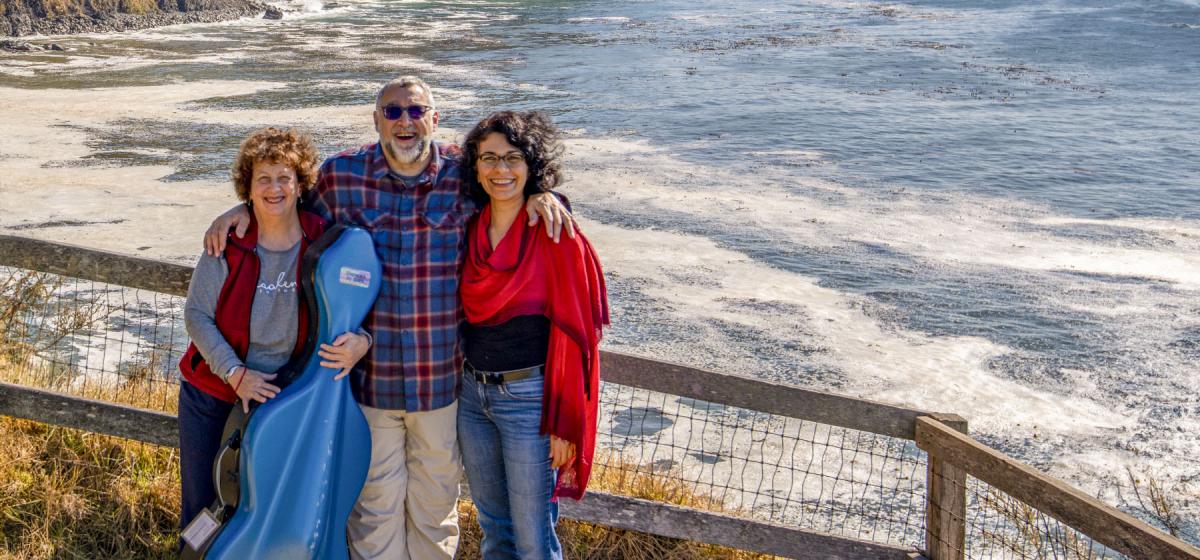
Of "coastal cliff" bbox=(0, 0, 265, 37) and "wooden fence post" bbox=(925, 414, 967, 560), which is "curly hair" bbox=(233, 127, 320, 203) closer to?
"wooden fence post" bbox=(925, 414, 967, 560)

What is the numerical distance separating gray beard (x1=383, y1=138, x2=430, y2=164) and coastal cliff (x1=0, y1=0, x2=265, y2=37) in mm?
37196

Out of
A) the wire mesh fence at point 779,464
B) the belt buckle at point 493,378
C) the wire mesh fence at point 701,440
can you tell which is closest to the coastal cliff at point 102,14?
the wire mesh fence at point 701,440

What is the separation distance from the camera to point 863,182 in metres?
17.1

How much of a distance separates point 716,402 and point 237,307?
1.76 meters

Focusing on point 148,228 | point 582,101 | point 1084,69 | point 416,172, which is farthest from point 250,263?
point 1084,69

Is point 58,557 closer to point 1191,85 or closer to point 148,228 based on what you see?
point 148,228

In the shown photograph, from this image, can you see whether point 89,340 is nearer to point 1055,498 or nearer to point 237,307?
point 237,307

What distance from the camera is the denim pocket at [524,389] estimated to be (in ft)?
11.1

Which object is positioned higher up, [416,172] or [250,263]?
[416,172]

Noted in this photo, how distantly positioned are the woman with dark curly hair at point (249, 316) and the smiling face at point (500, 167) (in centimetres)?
57

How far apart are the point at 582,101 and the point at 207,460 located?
72.7 feet

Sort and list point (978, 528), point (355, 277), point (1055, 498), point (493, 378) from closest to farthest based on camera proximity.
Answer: point (355, 277), point (493, 378), point (1055, 498), point (978, 528)

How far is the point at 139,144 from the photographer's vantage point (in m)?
18.0

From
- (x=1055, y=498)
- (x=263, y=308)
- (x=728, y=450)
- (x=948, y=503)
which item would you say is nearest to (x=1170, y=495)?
(x=728, y=450)
